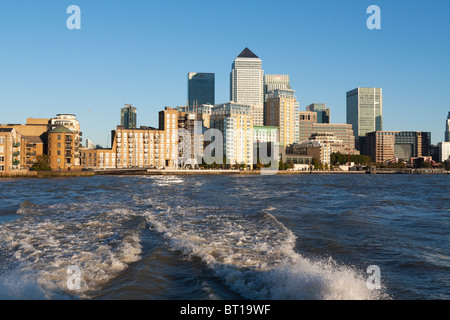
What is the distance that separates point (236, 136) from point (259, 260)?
175729 millimetres

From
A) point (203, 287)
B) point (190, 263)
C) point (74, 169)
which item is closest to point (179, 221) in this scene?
point (190, 263)

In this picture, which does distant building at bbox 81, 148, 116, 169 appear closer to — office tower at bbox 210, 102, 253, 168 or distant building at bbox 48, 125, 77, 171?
distant building at bbox 48, 125, 77, 171

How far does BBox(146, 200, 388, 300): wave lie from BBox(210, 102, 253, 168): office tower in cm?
16146

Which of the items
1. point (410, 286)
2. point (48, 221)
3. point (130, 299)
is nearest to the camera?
point (130, 299)

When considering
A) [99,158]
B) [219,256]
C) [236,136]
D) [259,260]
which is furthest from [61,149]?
[259,260]

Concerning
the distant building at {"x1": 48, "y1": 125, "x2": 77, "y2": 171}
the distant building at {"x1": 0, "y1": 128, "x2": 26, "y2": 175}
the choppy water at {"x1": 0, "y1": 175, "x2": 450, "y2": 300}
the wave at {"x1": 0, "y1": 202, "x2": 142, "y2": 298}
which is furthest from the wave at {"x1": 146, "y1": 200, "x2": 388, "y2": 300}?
the distant building at {"x1": 48, "y1": 125, "x2": 77, "y2": 171}

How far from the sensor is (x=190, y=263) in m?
12.5

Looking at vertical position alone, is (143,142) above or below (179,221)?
above

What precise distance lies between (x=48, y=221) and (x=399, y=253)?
725 inches

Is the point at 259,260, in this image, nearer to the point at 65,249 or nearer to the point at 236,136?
the point at 65,249

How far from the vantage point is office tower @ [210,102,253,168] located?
184875mm

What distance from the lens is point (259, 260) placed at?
12664mm

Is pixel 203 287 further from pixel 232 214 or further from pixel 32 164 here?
pixel 32 164
